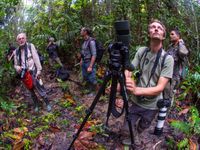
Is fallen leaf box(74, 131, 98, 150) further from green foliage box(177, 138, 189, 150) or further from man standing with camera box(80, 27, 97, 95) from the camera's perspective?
man standing with camera box(80, 27, 97, 95)

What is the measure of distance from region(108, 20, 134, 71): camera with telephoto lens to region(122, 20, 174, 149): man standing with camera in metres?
0.28

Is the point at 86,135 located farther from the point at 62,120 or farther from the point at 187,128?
the point at 187,128

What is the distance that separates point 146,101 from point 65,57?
6708mm

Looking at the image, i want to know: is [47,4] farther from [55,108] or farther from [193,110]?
[193,110]

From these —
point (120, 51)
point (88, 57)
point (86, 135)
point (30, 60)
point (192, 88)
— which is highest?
point (120, 51)

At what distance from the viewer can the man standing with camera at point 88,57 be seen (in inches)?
294

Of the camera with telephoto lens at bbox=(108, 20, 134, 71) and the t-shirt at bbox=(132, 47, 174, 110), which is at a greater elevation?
the camera with telephoto lens at bbox=(108, 20, 134, 71)

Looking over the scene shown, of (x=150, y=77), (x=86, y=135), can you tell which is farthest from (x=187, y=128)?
(x=86, y=135)

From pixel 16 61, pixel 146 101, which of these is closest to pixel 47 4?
pixel 16 61

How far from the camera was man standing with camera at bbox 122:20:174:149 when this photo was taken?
3.84 meters

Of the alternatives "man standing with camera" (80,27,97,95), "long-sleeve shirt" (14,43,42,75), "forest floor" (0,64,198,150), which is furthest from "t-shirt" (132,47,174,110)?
"man standing with camera" (80,27,97,95)

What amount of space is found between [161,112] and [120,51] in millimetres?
1905

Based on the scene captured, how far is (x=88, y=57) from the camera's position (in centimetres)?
768

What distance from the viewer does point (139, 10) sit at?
29.5ft
